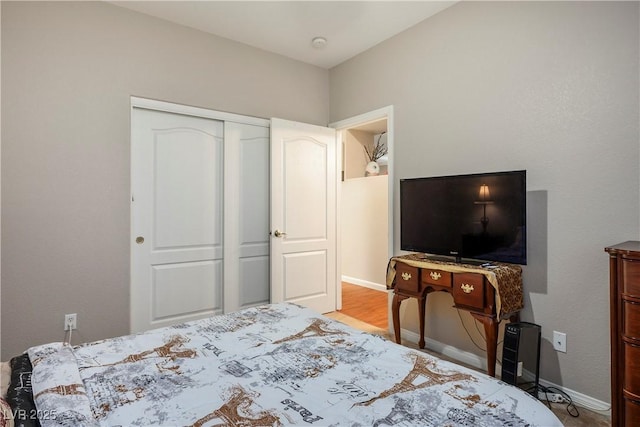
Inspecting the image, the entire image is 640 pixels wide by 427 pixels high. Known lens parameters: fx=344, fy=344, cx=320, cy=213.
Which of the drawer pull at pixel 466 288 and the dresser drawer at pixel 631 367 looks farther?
the drawer pull at pixel 466 288

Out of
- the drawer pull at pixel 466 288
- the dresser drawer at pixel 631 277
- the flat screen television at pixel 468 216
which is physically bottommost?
the drawer pull at pixel 466 288

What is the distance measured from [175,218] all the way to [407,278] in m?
2.08

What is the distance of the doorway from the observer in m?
5.11

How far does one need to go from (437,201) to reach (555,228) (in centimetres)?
77

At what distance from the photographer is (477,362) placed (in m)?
2.62

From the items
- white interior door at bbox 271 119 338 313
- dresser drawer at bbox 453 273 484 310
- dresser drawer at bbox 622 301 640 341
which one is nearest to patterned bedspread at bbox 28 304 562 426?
dresser drawer at bbox 622 301 640 341

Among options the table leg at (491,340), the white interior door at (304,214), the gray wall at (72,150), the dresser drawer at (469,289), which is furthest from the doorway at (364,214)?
the gray wall at (72,150)

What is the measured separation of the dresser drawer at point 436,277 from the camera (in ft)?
7.89

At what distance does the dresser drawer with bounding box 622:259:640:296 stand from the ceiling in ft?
7.51

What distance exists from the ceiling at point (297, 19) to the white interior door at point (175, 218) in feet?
2.77

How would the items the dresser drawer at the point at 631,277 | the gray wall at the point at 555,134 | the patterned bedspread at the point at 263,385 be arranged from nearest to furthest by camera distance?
1. the patterned bedspread at the point at 263,385
2. the dresser drawer at the point at 631,277
3. the gray wall at the point at 555,134

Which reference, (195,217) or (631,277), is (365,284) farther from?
(631,277)

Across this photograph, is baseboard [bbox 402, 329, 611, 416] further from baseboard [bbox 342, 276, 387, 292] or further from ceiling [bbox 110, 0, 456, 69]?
ceiling [bbox 110, 0, 456, 69]

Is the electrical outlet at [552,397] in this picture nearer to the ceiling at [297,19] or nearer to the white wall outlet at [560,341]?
the white wall outlet at [560,341]
